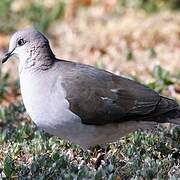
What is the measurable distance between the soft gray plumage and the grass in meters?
0.24

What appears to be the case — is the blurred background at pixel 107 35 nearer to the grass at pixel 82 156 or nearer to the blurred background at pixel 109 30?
the blurred background at pixel 109 30

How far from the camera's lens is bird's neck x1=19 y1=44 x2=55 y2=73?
20.5 feet

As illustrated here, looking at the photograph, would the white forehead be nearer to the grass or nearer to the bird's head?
the bird's head

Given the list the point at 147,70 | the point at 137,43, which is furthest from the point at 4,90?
the point at 137,43

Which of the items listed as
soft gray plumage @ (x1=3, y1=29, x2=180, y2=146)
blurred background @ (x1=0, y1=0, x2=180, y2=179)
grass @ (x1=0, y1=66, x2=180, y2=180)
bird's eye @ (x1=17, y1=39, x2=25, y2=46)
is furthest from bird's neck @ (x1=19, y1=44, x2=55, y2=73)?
blurred background @ (x1=0, y1=0, x2=180, y2=179)

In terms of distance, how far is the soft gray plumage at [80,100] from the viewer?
5930 millimetres

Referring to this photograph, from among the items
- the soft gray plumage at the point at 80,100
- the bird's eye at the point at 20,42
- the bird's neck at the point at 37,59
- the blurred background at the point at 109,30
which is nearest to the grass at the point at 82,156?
the soft gray plumage at the point at 80,100

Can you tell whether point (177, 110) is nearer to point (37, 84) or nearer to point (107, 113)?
point (107, 113)

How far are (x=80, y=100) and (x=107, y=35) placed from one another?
543cm

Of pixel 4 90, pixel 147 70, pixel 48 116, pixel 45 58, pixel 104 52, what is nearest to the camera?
pixel 48 116

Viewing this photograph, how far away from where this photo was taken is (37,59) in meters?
6.29

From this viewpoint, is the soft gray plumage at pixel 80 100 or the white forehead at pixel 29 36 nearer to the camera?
the soft gray plumage at pixel 80 100

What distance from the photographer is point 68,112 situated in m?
5.92

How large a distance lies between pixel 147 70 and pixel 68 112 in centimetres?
440
